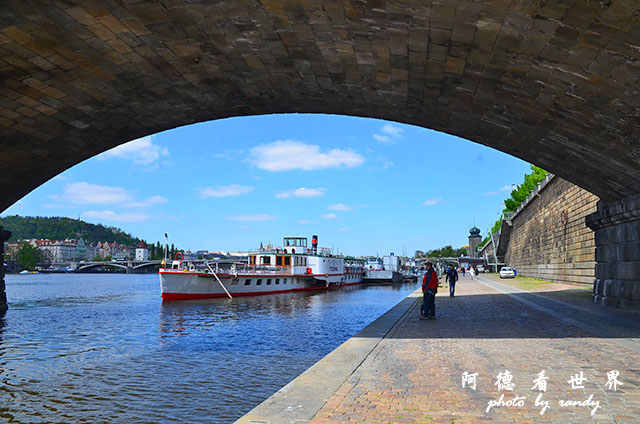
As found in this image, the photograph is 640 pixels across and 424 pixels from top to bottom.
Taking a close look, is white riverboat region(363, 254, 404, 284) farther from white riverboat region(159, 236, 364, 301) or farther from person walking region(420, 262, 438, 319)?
person walking region(420, 262, 438, 319)

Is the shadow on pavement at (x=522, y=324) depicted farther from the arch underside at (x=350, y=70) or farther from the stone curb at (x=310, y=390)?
the arch underside at (x=350, y=70)

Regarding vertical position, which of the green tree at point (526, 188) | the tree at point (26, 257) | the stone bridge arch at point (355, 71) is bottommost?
the tree at point (26, 257)

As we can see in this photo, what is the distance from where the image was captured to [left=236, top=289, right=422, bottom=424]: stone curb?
5.27 metres

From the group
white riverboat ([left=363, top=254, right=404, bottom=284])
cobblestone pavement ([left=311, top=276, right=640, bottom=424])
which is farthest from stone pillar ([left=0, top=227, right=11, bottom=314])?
white riverboat ([left=363, top=254, right=404, bottom=284])

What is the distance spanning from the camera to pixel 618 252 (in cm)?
1700

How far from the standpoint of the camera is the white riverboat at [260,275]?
36.1 m

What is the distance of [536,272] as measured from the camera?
4900 centimetres

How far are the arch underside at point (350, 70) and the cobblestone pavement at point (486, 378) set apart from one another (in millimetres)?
5484

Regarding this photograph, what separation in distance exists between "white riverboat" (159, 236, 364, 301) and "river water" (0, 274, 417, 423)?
11.6 meters

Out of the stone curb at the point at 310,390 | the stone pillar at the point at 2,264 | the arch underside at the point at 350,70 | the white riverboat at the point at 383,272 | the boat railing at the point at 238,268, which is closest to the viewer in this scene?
the stone curb at the point at 310,390

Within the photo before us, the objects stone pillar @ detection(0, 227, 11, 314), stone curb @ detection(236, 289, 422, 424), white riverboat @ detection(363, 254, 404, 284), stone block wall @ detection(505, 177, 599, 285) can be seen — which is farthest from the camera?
white riverboat @ detection(363, 254, 404, 284)

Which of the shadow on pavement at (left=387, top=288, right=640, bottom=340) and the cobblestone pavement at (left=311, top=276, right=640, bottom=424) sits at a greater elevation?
the cobblestone pavement at (left=311, top=276, right=640, bottom=424)

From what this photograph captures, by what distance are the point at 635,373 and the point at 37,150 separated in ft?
64.5

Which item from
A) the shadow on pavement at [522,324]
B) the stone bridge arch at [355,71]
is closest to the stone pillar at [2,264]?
the stone bridge arch at [355,71]
